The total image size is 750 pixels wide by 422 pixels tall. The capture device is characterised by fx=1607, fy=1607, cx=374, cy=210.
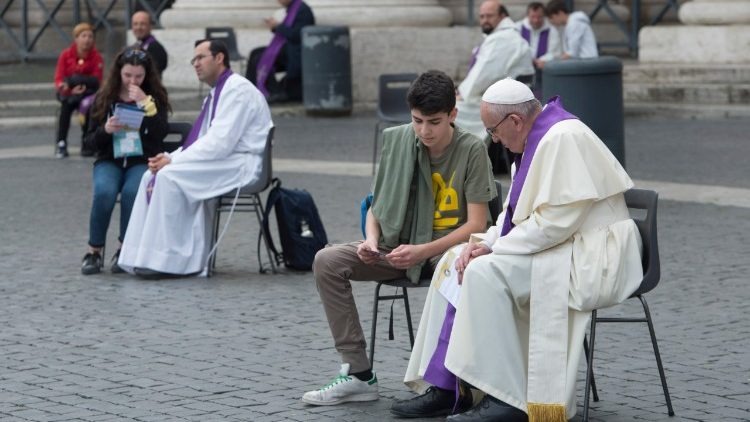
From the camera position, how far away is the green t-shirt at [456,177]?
236 inches

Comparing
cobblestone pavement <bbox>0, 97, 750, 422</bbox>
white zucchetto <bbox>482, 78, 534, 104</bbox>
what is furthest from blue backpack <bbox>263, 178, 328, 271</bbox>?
white zucchetto <bbox>482, 78, 534, 104</bbox>

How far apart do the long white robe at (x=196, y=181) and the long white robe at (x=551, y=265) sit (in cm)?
354

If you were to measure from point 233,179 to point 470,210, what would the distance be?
295cm

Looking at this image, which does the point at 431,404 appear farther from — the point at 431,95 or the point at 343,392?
the point at 431,95

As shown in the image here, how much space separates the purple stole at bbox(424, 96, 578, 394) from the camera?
17.7 ft

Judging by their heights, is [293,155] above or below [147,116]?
below

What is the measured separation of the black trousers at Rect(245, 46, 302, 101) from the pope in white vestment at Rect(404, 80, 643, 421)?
1344 centimetres

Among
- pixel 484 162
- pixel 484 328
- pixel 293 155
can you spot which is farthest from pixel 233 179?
pixel 293 155

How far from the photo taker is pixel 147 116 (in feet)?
29.6

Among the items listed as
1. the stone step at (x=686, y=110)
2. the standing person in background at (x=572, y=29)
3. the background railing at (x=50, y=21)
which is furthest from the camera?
the background railing at (x=50, y=21)

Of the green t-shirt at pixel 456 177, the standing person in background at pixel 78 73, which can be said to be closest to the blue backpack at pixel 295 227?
the green t-shirt at pixel 456 177

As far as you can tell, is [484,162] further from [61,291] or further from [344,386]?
[61,291]

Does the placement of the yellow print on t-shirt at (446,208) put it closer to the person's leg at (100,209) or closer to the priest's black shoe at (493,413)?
the priest's black shoe at (493,413)

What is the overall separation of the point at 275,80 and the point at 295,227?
10.4 m
